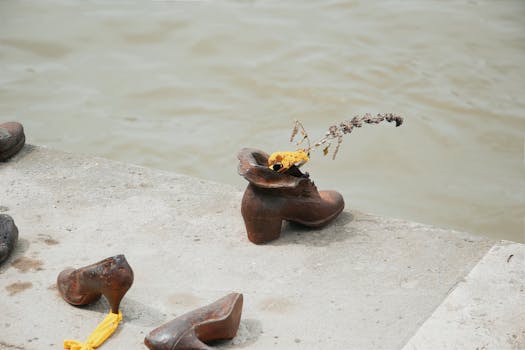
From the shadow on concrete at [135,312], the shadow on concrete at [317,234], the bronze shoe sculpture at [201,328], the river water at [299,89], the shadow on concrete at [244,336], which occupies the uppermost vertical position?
the bronze shoe sculpture at [201,328]

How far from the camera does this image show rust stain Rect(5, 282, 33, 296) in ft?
9.55

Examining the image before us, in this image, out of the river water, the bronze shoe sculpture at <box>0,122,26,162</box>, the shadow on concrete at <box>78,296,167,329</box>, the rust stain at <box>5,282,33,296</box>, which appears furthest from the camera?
the river water

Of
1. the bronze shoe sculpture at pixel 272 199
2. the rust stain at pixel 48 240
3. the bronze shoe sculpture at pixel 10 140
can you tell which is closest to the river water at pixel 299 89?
the bronze shoe sculpture at pixel 10 140

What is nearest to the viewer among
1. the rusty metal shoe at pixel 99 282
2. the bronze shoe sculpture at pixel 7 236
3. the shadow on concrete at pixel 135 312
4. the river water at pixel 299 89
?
the rusty metal shoe at pixel 99 282

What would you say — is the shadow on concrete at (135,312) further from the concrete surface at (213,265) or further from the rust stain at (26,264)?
the rust stain at (26,264)

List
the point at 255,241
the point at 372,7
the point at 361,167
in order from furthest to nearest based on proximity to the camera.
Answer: the point at 372,7
the point at 361,167
the point at 255,241

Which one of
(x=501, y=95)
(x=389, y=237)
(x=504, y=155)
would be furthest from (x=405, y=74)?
(x=389, y=237)

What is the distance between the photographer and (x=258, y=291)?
116 inches

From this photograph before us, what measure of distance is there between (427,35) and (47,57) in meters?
3.15

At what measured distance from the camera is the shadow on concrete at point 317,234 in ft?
10.7

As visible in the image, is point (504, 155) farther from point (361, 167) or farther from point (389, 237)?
point (389, 237)

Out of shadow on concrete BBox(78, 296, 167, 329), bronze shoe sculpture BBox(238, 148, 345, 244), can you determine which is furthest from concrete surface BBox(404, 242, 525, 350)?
shadow on concrete BBox(78, 296, 167, 329)

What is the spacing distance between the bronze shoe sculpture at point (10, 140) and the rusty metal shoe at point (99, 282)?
1.17 metres

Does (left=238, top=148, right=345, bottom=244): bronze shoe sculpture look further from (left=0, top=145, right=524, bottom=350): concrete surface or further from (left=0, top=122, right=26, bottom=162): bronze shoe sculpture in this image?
(left=0, top=122, right=26, bottom=162): bronze shoe sculpture
